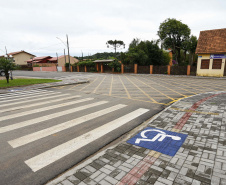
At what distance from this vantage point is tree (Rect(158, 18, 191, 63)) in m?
34.4

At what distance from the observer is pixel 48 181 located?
2.80m

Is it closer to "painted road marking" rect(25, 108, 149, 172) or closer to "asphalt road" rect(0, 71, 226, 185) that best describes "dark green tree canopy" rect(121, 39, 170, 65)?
"asphalt road" rect(0, 71, 226, 185)

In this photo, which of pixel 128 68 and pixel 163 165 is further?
pixel 128 68

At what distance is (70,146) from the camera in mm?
3922

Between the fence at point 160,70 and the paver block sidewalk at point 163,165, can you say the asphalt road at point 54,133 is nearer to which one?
the paver block sidewalk at point 163,165

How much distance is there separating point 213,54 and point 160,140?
2272 cm

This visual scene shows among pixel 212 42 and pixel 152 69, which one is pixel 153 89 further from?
pixel 212 42

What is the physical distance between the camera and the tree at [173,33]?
1353 inches

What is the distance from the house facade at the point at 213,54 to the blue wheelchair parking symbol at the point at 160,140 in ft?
71.6

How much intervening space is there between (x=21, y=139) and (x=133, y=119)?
144 inches

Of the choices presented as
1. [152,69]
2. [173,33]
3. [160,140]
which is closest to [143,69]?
[152,69]

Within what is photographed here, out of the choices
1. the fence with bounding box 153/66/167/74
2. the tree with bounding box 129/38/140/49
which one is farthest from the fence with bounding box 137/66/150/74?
the tree with bounding box 129/38/140/49

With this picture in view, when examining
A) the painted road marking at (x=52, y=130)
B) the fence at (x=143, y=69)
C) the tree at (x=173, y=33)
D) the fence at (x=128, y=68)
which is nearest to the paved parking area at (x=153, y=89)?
the painted road marking at (x=52, y=130)

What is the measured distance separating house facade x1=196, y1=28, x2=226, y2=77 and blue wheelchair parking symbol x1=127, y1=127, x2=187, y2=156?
2183 centimetres
